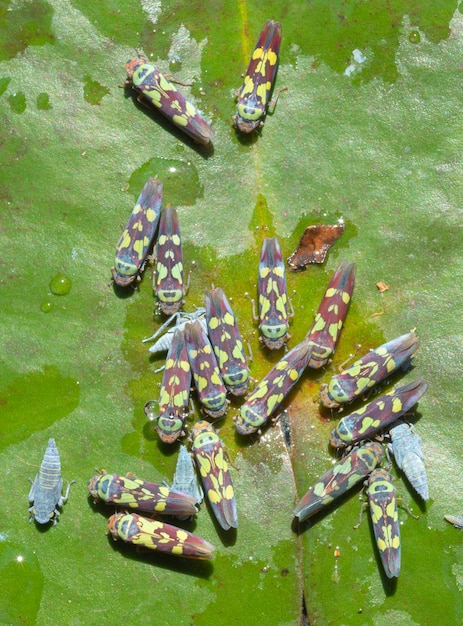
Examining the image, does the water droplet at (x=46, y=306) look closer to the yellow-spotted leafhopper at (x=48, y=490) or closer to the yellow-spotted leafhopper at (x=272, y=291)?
the yellow-spotted leafhopper at (x=48, y=490)

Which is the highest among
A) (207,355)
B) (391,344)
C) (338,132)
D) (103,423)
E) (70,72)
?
(338,132)

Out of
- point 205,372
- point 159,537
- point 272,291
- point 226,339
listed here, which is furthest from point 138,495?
point 272,291

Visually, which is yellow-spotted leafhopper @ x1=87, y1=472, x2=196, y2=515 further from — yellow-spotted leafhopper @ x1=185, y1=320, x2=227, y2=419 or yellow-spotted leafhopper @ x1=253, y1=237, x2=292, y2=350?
yellow-spotted leafhopper @ x1=253, y1=237, x2=292, y2=350

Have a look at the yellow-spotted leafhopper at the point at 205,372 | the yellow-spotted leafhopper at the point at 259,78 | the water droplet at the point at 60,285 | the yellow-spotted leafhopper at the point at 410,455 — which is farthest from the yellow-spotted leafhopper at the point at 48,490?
the yellow-spotted leafhopper at the point at 259,78

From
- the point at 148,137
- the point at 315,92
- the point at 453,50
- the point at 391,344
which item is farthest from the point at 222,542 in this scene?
the point at 453,50

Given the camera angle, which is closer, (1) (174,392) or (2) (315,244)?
(1) (174,392)

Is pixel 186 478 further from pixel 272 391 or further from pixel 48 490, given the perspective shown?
pixel 48 490

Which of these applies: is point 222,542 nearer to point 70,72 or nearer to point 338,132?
point 338,132
